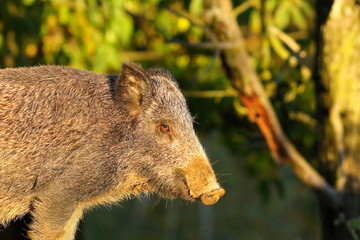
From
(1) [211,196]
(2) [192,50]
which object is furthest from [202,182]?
(2) [192,50]

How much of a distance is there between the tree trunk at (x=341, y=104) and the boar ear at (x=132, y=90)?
307 cm

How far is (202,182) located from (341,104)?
3.29 meters

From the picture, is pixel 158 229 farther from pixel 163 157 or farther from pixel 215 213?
pixel 163 157

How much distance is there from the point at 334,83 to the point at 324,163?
37.6 inches

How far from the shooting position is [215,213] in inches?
891

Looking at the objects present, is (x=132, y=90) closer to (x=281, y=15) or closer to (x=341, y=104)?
(x=341, y=104)

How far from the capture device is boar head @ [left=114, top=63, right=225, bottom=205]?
565cm

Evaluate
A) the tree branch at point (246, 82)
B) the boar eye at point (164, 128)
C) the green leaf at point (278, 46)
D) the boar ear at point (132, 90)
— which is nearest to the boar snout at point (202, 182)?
the boar eye at point (164, 128)

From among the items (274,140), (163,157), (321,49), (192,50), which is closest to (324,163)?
(274,140)

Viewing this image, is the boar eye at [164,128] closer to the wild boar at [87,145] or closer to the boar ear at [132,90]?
the wild boar at [87,145]

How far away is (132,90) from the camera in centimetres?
568

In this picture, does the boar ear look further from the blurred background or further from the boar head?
the blurred background

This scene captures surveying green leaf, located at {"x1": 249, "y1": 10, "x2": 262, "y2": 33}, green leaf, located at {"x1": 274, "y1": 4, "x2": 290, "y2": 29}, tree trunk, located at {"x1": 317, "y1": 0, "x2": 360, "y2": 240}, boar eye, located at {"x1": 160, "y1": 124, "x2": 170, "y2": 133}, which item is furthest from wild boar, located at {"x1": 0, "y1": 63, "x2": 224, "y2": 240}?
green leaf, located at {"x1": 249, "y1": 10, "x2": 262, "y2": 33}

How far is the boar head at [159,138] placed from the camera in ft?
18.5
